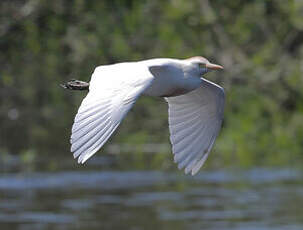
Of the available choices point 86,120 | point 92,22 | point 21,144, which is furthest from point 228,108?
point 86,120

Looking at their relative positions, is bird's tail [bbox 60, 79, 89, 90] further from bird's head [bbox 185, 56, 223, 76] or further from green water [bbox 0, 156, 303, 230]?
green water [bbox 0, 156, 303, 230]

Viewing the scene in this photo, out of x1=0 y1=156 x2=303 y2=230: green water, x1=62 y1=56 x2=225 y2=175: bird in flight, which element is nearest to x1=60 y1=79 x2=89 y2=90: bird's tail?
x1=62 y1=56 x2=225 y2=175: bird in flight

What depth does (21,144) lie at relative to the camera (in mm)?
16203

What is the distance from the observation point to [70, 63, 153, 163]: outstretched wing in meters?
4.08

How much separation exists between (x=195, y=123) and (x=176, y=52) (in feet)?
19.9

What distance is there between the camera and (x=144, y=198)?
1220 cm

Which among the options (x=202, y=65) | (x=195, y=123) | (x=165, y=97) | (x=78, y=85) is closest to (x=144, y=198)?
(x=195, y=123)

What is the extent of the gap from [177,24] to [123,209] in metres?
2.08

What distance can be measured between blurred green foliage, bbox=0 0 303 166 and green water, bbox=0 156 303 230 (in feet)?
1.72

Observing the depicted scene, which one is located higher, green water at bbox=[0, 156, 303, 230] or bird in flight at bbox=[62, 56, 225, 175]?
bird in flight at bbox=[62, 56, 225, 175]

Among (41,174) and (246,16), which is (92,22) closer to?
(246,16)

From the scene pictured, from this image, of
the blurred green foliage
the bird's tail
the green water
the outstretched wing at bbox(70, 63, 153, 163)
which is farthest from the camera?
the green water

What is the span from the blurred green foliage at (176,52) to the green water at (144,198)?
1.72ft

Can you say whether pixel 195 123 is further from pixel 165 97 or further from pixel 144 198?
pixel 144 198
